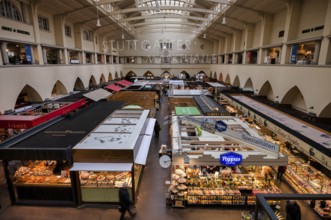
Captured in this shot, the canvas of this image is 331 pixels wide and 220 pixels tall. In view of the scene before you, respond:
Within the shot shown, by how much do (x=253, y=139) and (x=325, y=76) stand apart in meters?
4.87

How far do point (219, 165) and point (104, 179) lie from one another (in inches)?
158

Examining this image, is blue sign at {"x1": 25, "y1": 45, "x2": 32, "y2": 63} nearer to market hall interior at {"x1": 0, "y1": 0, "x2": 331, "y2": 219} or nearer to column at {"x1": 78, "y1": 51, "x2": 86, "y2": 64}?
market hall interior at {"x1": 0, "y1": 0, "x2": 331, "y2": 219}

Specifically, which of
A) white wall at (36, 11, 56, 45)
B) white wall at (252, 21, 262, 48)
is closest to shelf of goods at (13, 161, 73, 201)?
white wall at (36, 11, 56, 45)

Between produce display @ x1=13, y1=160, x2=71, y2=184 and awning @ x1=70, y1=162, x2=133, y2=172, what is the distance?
960mm

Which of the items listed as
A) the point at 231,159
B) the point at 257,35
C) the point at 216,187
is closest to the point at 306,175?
the point at 216,187

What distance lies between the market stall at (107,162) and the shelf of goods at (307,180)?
19.8ft

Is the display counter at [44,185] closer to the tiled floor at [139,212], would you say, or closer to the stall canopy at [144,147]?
the tiled floor at [139,212]

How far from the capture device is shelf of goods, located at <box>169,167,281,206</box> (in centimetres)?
696

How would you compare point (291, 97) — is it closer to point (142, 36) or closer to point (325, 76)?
point (325, 76)

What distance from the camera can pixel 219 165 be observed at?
6754 millimetres

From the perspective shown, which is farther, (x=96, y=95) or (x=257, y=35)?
(x=257, y=35)

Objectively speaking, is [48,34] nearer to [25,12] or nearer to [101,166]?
[25,12]

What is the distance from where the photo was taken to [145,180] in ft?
28.1


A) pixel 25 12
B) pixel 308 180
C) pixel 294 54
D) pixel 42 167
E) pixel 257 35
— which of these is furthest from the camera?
pixel 257 35
